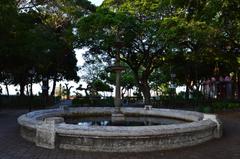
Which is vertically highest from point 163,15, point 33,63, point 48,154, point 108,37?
point 163,15

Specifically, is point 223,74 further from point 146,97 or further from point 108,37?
point 108,37

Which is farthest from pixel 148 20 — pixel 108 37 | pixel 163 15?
pixel 108 37

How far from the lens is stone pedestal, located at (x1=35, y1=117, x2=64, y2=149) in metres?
11.1

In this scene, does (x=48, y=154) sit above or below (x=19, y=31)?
→ below

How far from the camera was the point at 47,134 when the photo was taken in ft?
36.8

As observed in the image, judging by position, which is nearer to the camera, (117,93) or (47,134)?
(47,134)

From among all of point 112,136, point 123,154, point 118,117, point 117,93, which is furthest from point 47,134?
point 118,117

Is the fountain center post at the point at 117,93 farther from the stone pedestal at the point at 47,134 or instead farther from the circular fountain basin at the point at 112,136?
the stone pedestal at the point at 47,134

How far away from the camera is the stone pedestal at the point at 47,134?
36.3ft

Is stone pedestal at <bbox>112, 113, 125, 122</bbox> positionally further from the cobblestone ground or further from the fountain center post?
the cobblestone ground

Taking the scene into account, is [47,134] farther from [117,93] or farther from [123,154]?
[117,93]

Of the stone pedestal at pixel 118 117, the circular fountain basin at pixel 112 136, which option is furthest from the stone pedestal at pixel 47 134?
the stone pedestal at pixel 118 117

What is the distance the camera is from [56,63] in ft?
128

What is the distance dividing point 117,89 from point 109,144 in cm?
592
